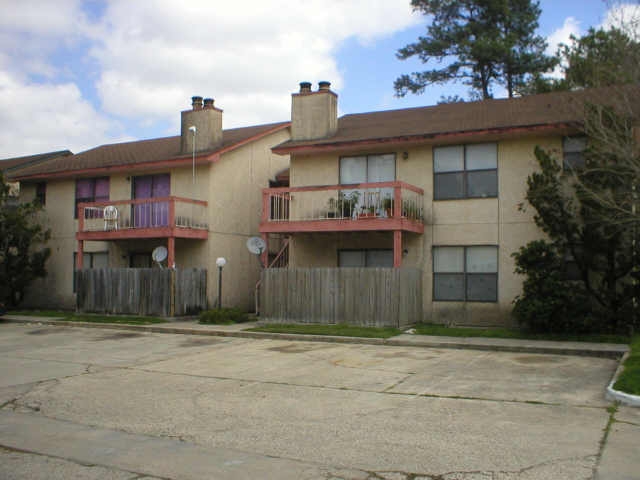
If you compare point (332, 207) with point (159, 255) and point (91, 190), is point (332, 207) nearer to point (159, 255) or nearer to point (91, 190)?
point (159, 255)

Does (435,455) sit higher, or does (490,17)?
(490,17)

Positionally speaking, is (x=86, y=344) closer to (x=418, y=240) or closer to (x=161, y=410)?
(x=161, y=410)

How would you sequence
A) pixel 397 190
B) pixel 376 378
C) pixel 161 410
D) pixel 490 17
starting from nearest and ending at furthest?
1. pixel 161 410
2. pixel 376 378
3. pixel 397 190
4. pixel 490 17

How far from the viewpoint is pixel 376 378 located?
1064 centimetres

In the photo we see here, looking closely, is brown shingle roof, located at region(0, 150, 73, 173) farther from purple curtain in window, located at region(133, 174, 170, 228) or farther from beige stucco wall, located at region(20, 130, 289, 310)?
purple curtain in window, located at region(133, 174, 170, 228)

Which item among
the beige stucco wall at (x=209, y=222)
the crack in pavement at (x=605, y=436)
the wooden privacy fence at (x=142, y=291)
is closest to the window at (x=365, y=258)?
the beige stucco wall at (x=209, y=222)

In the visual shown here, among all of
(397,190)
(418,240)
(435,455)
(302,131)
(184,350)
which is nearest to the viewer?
(435,455)

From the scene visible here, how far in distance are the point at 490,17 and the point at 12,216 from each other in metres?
24.9

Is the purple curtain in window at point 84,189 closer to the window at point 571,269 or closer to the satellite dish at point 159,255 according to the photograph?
the satellite dish at point 159,255

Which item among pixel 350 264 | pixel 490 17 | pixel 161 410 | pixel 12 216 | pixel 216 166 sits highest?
pixel 490 17

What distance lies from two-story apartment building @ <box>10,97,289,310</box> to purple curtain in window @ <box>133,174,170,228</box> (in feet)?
0.12

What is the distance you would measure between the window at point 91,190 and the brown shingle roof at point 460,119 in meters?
7.61

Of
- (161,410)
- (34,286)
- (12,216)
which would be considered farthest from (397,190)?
(34,286)

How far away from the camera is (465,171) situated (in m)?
18.5
